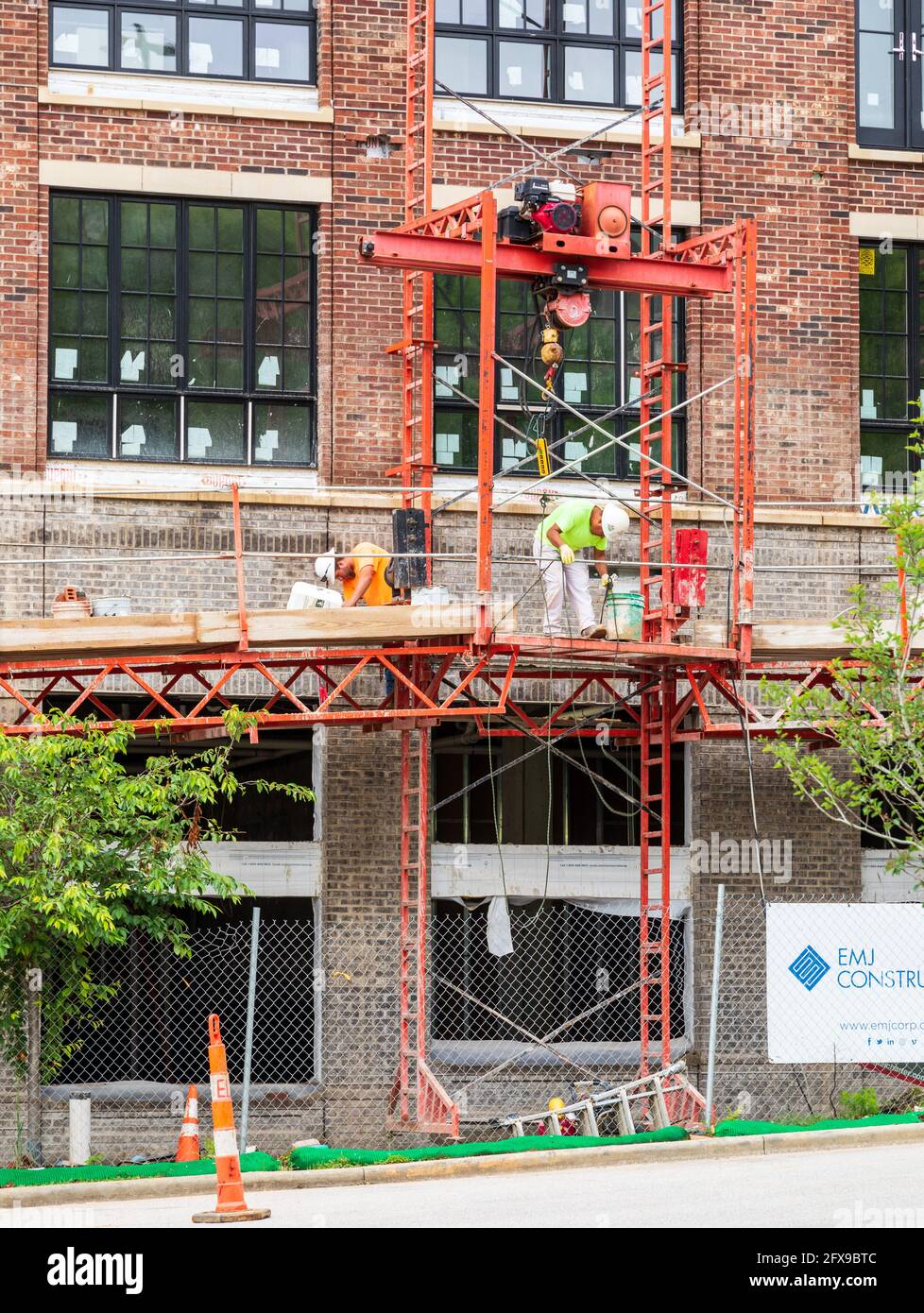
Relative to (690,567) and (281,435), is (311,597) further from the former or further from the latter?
(690,567)

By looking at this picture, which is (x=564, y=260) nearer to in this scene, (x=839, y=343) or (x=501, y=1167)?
(x=839, y=343)

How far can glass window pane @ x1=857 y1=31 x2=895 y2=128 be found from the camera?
23.0 m

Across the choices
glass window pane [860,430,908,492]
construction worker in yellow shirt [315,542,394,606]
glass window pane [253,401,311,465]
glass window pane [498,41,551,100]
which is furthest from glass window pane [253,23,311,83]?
glass window pane [860,430,908,492]

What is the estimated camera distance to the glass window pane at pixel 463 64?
21812mm

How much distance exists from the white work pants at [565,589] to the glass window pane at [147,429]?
4090 mm

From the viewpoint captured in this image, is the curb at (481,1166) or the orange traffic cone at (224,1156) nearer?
the orange traffic cone at (224,1156)

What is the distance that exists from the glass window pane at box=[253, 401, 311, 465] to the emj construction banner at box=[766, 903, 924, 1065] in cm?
666

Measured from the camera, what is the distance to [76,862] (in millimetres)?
15672

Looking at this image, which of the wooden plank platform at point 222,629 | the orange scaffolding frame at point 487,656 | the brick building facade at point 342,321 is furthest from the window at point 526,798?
the wooden plank platform at point 222,629

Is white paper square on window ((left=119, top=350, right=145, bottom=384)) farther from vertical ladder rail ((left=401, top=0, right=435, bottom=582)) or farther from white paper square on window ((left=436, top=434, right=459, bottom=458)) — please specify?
white paper square on window ((left=436, top=434, right=459, bottom=458))

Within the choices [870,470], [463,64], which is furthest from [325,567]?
[870,470]

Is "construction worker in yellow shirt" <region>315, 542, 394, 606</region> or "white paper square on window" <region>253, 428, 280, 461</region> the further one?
"white paper square on window" <region>253, 428, 280, 461</region>

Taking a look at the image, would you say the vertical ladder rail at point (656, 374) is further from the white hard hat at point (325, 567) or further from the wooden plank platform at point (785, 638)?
the white hard hat at point (325, 567)

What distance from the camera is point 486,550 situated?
17.8 metres
